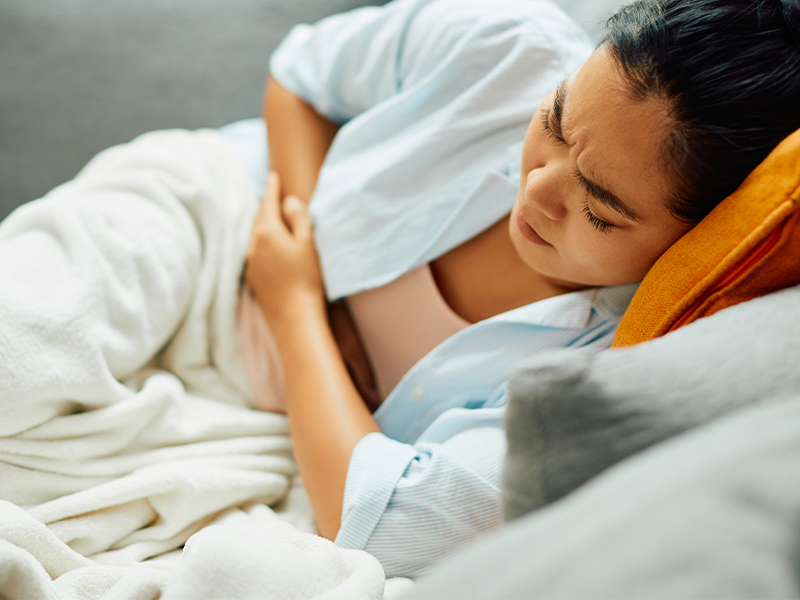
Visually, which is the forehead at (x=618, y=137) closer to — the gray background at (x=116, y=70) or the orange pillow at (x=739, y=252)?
the orange pillow at (x=739, y=252)

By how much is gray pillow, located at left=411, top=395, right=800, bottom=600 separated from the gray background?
0.83 m

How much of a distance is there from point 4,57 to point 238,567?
1.03 meters

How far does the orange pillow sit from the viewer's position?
0.42 m

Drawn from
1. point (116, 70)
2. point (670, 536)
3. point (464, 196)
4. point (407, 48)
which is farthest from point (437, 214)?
point (116, 70)

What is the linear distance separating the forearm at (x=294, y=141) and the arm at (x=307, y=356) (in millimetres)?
37

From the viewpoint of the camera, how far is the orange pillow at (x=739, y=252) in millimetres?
417

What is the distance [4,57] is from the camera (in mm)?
951

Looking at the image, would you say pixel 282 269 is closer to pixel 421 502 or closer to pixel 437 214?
pixel 437 214

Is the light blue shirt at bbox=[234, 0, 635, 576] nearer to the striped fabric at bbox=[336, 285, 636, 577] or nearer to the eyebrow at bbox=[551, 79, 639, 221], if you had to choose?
the striped fabric at bbox=[336, 285, 636, 577]

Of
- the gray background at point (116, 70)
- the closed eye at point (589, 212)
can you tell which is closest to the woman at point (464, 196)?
the closed eye at point (589, 212)

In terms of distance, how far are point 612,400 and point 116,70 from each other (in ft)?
3.59

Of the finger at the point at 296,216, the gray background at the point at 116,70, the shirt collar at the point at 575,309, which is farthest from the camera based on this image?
the gray background at the point at 116,70

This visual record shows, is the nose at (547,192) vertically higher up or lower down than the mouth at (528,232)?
higher up

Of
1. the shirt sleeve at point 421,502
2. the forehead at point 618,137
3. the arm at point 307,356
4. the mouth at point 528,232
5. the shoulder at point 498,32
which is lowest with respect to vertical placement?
the shirt sleeve at point 421,502
